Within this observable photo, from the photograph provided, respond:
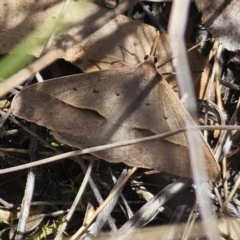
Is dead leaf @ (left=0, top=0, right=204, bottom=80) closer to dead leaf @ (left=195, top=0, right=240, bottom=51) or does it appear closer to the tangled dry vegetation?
Result: the tangled dry vegetation

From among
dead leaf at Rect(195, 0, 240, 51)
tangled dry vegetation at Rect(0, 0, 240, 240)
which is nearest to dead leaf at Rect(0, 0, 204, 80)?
tangled dry vegetation at Rect(0, 0, 240, 240)

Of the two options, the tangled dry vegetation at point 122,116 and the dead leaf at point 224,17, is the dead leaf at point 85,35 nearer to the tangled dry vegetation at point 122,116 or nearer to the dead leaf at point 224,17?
the tangled dry vegetation at point 122,116

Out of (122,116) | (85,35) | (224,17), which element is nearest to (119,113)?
(122,116)

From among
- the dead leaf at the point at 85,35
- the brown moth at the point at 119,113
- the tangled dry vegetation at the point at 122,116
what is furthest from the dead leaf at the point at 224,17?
the brown moth at the point at 119,113

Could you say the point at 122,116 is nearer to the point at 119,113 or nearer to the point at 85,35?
the point at 119,113

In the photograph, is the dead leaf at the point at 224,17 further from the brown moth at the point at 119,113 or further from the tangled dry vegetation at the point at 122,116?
the brown moth at the point at 119,113

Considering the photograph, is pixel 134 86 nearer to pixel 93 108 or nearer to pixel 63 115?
pixel 93 108

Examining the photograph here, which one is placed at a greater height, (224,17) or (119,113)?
(224,17)

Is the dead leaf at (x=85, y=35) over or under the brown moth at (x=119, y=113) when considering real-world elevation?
over
